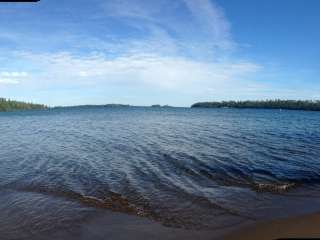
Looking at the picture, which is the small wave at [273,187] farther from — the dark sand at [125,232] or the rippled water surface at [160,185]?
the dark sand at [125,232]

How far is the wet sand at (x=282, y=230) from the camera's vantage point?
29.4 feet

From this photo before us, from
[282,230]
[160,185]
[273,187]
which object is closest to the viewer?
[282,230]

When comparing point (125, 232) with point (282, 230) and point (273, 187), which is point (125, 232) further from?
point (273, 187)

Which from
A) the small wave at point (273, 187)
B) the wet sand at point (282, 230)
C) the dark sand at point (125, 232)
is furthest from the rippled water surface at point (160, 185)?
the wet sand at point (282, 230)

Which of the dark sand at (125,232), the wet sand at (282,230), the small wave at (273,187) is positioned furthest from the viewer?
the small wave at (273,187)

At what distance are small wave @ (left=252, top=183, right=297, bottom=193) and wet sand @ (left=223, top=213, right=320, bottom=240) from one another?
3.52m

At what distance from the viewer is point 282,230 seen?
940cm

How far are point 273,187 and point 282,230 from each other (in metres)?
5.20

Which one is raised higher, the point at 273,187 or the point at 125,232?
the point at 273,187

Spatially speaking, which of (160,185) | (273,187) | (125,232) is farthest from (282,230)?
(160,185)

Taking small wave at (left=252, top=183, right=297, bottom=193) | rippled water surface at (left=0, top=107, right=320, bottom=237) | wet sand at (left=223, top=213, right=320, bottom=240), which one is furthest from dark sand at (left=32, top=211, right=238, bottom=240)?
small wave at (left=252, top=183, right=297, bottom=193)

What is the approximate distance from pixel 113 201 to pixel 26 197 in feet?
11.6

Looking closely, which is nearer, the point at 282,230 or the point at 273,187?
the point at 282,230

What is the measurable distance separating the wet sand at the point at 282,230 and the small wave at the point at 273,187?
3519 mm
